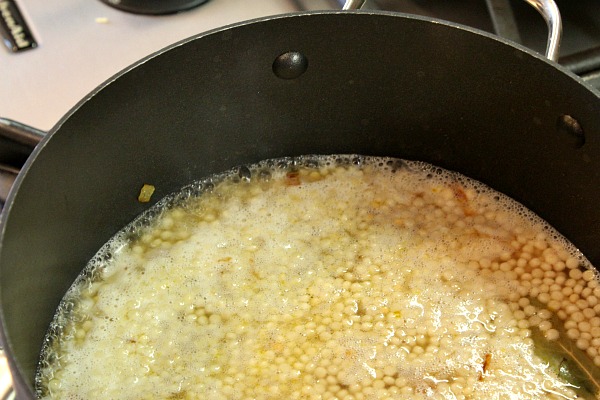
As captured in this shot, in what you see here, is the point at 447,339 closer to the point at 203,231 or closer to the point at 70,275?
the point at 203,231

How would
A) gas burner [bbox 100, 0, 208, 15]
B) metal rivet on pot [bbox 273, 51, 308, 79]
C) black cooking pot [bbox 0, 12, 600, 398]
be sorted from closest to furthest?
black cooking pot [bbox 0, 12, 600, 398] < metal rivet on pot [bbox 273, 51, 308, 79] < gas burner [bbox 100, 0, 208, 15]

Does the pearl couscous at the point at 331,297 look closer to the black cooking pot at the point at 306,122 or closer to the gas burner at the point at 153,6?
the black cooking pot at the point at 306,122

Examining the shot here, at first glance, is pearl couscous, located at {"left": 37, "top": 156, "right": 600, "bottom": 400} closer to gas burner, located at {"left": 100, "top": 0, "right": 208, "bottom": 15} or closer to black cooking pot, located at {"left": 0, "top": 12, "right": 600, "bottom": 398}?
black cooking pot, located at {"left": 0, "top": 12, "right": 600, "bottom": 398}

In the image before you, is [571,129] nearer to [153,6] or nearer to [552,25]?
[552,25]

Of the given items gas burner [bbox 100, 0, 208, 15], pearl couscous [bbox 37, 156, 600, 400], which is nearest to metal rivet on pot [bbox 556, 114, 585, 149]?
pearl couscous [bbox 37, 156, 600, 400]

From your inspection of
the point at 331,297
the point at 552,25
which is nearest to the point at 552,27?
the point at 552,25

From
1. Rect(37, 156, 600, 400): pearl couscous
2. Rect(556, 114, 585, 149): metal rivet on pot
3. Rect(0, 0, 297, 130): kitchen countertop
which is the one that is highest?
Rect(0, 0, 297, 130): kitchen countertop
